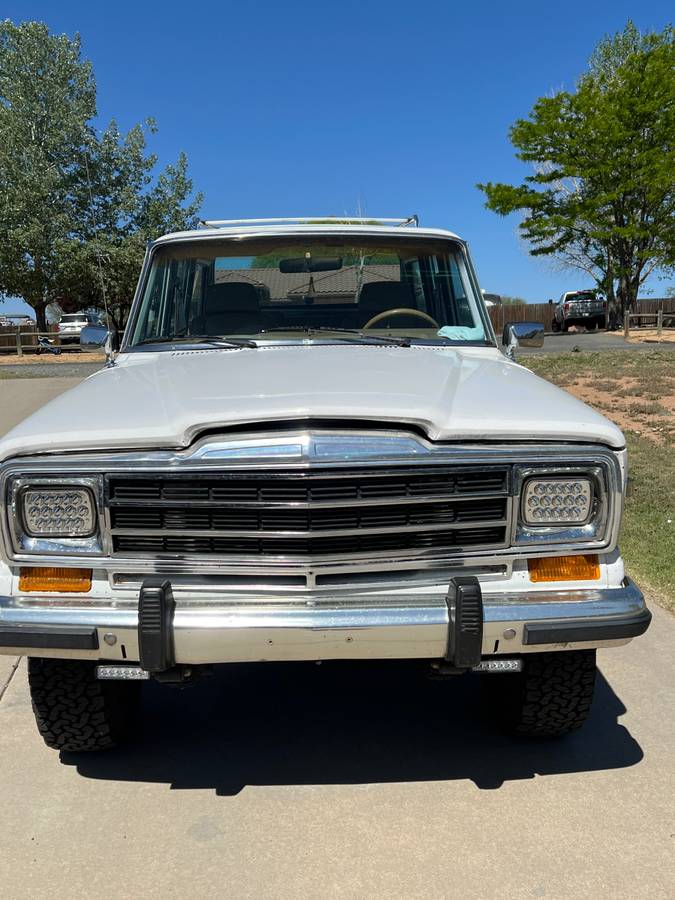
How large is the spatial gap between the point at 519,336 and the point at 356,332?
3.23ft

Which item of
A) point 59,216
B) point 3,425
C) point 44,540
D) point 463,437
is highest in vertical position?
point 59,216

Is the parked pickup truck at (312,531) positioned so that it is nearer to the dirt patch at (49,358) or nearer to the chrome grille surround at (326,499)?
the chrome grille surround at (326,499)

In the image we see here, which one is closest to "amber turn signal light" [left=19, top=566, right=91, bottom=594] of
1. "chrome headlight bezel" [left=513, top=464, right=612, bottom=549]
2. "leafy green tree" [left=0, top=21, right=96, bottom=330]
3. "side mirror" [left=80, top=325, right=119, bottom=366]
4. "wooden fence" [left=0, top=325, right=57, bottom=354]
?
"chrome headlight bezel" [left=513, top=464, right=612, bottom=549]

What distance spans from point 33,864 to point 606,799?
5.91 feet

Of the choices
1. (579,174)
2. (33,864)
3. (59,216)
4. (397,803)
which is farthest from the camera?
(579,174)

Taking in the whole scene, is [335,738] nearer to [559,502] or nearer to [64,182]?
[559,502]

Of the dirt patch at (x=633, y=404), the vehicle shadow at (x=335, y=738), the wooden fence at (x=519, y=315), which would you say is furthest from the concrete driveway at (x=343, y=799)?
the wooden fence at (x=519, y=315)

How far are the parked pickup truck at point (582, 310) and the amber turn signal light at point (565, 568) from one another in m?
36.6

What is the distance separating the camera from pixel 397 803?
278cm

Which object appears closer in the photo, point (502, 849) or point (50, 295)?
point (502, 849)

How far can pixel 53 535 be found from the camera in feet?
8.35

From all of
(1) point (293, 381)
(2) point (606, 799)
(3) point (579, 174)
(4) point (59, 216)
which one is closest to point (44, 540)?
(1) point (293, 381)

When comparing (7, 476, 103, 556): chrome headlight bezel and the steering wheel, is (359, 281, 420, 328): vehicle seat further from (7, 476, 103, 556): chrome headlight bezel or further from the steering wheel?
(7, 476, 103, 556): chrome headlight bezel

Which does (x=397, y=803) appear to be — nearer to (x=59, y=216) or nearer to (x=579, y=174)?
(x=59, y=216)
